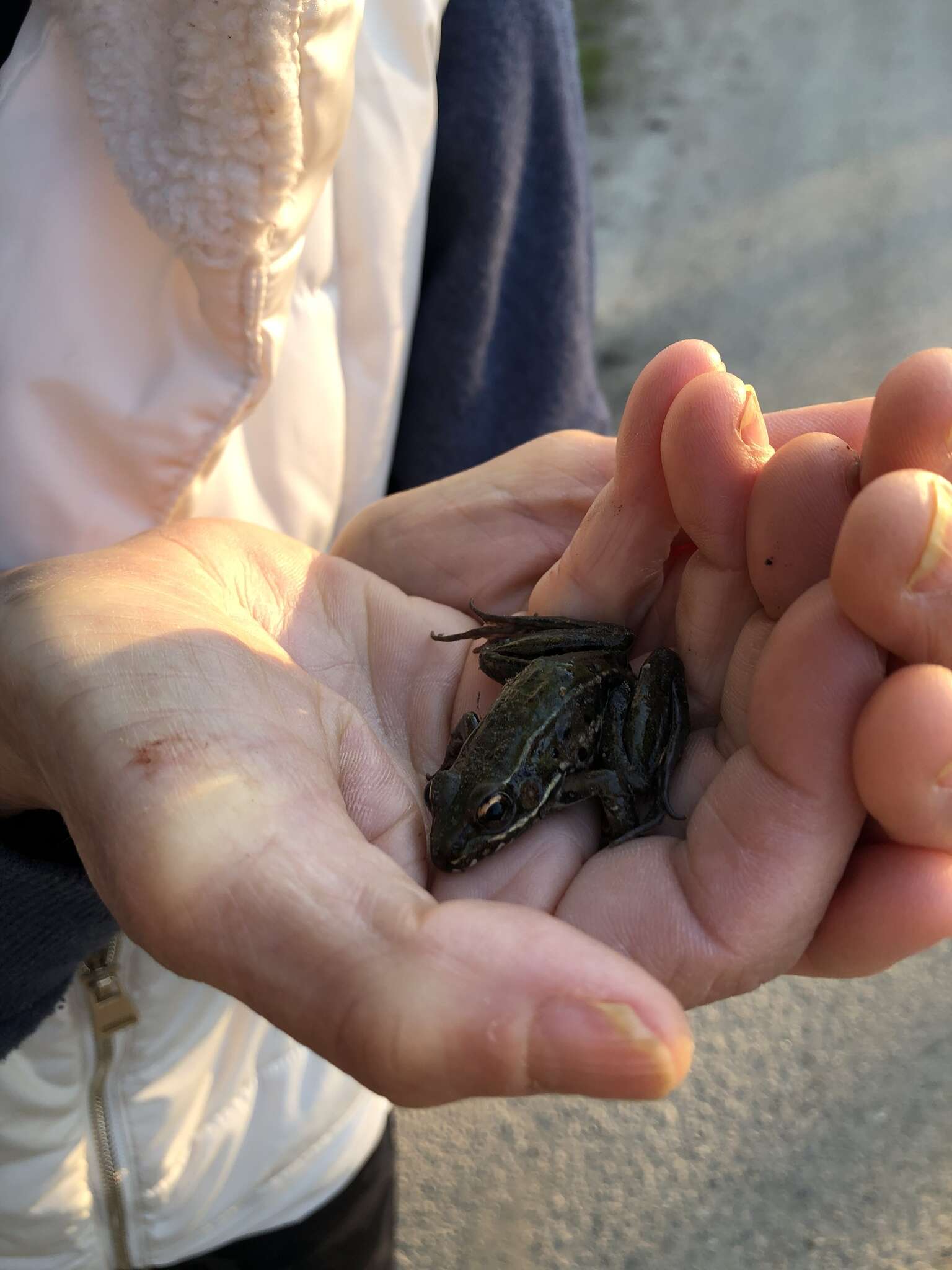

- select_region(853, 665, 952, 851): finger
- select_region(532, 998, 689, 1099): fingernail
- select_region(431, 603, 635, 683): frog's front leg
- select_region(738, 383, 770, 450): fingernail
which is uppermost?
select_region(738, 383, 770, 450): fingernail

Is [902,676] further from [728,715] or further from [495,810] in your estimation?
[495,810]

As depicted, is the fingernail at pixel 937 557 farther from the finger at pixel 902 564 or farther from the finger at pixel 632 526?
the finger at pixel 632 526

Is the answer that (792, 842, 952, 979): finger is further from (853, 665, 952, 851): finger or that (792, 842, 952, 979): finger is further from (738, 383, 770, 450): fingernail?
(738, 383, 770, 450): fingernail

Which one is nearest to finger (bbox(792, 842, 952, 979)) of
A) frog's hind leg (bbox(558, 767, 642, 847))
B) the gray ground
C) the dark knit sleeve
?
frog's hind leg (bbox(558, 767, 642, 847))

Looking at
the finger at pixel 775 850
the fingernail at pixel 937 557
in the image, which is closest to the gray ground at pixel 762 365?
the finger at pixel 775 850

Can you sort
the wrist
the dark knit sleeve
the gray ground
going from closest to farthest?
the wrist
the dark knit sleeve
the gray ground

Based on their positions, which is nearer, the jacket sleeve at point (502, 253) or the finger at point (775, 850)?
the finger at point (775, 850)

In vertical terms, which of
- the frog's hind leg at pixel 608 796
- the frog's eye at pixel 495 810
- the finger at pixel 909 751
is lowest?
the frog's hind leg at pixel 608 796

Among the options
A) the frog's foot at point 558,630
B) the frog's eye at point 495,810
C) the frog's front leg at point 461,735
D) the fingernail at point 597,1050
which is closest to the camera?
the fingernail at point 597,1050

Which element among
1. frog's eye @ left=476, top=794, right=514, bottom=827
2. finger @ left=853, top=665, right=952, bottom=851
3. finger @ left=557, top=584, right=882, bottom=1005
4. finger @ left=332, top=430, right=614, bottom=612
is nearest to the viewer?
finger @ left=853, top=665, right=952, bottom=851

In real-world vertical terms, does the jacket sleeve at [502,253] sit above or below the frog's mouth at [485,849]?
above
